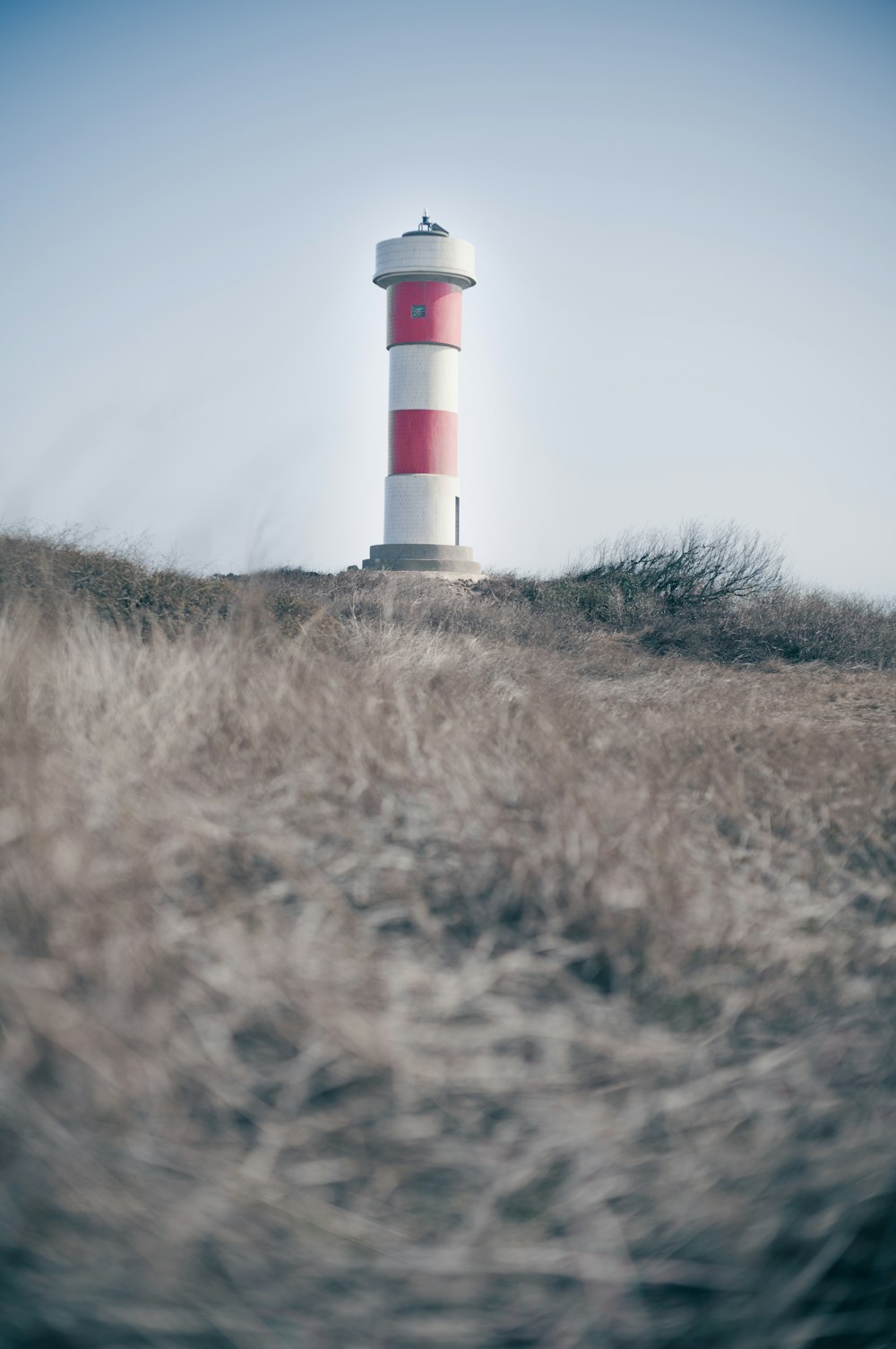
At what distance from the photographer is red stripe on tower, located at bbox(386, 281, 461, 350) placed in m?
19.3

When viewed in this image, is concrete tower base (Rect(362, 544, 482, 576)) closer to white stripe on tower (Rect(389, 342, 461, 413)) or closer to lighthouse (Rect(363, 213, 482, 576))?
lighthouse (Rect(363, 213, 482, 576))

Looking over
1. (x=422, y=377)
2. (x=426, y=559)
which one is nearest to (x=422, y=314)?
(x=422, y=377)

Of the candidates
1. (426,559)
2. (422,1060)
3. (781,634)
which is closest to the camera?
(422,1060)

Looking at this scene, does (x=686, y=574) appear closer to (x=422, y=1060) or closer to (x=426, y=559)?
(x=426, y=559)

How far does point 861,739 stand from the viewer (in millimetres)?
5766

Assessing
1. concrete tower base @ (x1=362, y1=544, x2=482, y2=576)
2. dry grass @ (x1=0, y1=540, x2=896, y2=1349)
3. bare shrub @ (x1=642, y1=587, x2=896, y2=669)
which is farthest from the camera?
concrete tower base @ (x1=362, y1=544, x2=482, y2=576)

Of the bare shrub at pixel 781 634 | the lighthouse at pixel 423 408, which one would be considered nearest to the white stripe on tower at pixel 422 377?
the lighthouse at pixel 423 408

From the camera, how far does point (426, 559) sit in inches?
755

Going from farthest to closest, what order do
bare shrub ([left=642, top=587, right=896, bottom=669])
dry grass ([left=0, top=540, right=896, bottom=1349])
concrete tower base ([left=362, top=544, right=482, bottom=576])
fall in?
1. concrete tower base ([left=362, top=544, right=482, bottom=576])
2. bare shrub ([left=642, top=587, right=896, bottom=669])
3. dry grass ([left=0, top=540, right=896, bottom=1349])

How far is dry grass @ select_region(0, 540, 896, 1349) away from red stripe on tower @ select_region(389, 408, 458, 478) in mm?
16338

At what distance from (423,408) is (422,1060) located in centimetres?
1814

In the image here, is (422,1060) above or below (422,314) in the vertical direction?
below

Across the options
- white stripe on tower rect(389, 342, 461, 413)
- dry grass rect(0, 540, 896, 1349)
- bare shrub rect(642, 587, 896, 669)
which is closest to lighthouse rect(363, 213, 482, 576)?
white stripe on tower rect(389, 342, 461, 413)

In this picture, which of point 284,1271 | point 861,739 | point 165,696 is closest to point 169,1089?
point 284,1271
